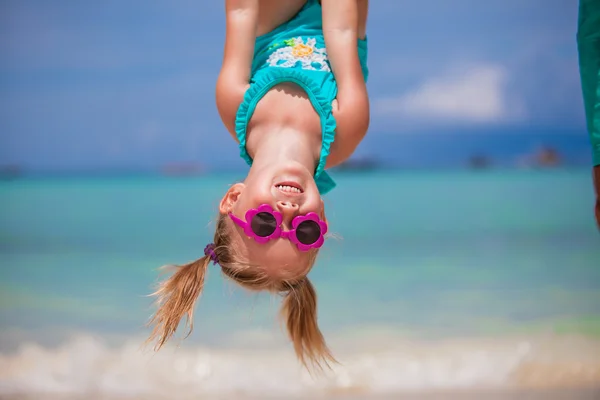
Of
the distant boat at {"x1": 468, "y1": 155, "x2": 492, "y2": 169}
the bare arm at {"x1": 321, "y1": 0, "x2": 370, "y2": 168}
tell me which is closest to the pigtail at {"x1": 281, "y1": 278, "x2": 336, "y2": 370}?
the bare arm at {"x1": 321, "y1": 0, "x2": 370, "y2": 168}

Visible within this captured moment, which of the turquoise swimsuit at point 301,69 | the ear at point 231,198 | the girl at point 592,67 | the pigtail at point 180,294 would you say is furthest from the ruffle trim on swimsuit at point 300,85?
the girl at point 592,67

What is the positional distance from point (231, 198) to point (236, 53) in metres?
0.43

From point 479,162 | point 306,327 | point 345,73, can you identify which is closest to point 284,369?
point 306,327

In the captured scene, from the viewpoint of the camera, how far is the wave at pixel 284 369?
3.04 meters

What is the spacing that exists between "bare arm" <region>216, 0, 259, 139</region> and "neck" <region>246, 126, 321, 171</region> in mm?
113

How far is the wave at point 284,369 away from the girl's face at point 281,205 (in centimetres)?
106

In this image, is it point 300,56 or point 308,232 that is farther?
point 300,56

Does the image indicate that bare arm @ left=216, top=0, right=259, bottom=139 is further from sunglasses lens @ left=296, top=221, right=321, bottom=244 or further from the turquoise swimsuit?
sunglasses lens @ left=296, top=221, right=321, bottom=244

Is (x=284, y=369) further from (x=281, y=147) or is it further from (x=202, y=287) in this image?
(x=281, y=147)

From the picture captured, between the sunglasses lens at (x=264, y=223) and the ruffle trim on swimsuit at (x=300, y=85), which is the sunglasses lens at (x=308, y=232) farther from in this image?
the ruffle trim on swimsuit at (x=300, y=85)

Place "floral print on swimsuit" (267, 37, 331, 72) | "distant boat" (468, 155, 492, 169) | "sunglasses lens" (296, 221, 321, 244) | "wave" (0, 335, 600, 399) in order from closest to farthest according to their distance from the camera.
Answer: "sunglasses lens" (296, 221, 321, 244) < "floral print on swimsuit" (267, 37, 331, 72) < "wave" (0, 335, 600, 399) < "distant boat" (468, 155, 492, 169)

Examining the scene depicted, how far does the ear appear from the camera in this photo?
2053 mm

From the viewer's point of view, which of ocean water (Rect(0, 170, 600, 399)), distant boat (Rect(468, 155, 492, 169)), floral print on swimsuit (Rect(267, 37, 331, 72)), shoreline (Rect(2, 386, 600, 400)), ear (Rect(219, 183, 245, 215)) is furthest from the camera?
distant boat (Rect(468, 155, 492, 169))

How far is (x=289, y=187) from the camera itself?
1.92 m
